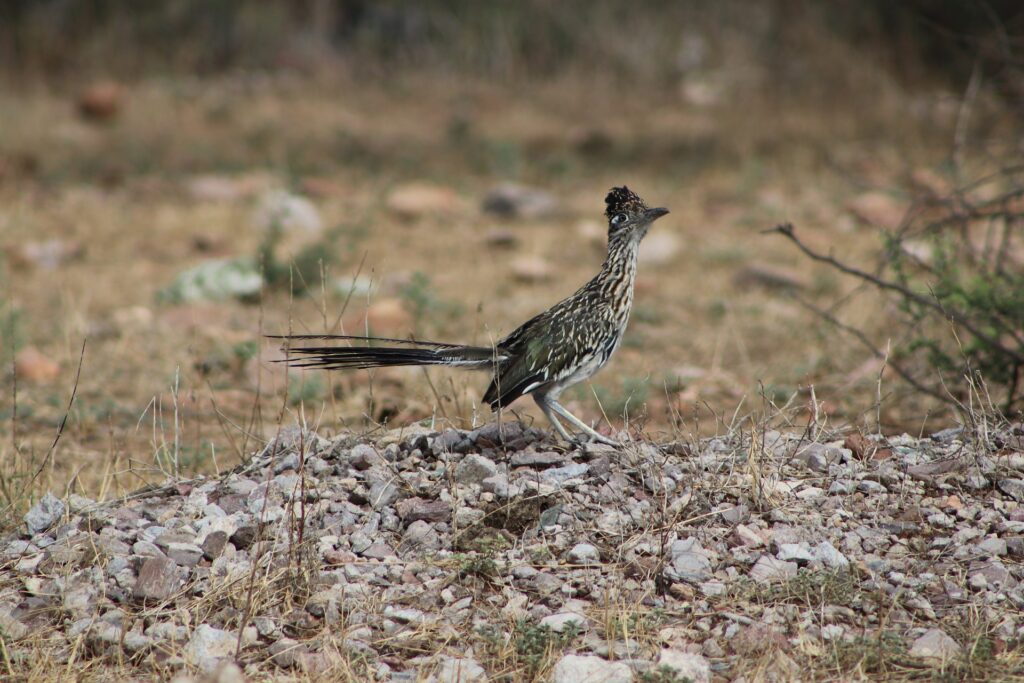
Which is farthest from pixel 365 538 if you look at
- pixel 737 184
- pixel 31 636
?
pixel 737 184

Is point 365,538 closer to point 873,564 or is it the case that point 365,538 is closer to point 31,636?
A: point 31,636

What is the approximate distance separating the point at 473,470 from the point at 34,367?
4.22 metres

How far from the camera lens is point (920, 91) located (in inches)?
571

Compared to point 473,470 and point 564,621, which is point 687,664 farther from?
point 473,470

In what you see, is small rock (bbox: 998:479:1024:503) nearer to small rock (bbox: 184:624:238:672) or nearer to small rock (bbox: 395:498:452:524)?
small rock (bbox: 395:498:452:524)

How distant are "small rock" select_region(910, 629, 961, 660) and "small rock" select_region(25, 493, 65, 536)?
3067 mm

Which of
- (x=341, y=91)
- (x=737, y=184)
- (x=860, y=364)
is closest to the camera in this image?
(x=860, y=364)

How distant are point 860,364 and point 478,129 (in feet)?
24.3

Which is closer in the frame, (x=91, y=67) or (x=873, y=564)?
(x=873, y=564)

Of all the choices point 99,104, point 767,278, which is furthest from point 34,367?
point 99,104

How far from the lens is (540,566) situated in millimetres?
4246

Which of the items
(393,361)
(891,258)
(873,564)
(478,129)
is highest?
(478,129)

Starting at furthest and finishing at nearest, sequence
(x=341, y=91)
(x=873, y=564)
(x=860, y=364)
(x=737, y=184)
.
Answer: (x=341, y=91)
(x=737, y=184)
(x=860, y=364)
(x=873, y=564)

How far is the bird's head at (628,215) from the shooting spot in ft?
18.2
